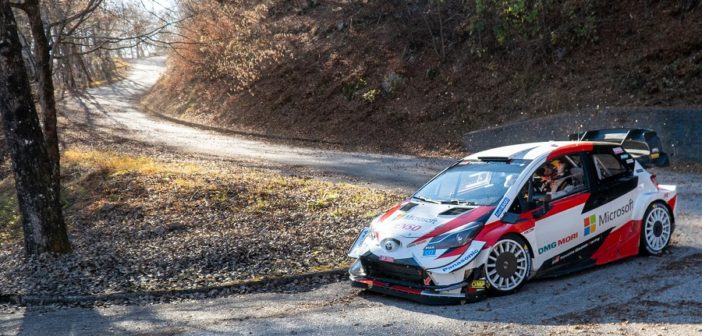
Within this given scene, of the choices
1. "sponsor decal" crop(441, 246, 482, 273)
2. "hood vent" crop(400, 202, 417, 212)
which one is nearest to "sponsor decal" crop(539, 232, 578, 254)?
"sponsor decal" crop(441, 246, 482, 273)

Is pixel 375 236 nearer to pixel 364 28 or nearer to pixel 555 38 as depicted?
pixel 555 38

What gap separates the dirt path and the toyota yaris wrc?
729cm

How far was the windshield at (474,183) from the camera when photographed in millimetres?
7679

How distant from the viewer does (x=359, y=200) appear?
44.6 ft

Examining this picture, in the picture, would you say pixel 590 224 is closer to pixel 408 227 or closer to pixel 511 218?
pixel 511 218

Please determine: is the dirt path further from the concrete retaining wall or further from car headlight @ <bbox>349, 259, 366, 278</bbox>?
car headlight @ <bbox>349, 259, 366, 278</bbox>

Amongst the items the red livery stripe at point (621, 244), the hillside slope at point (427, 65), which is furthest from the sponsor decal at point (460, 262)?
the hillside slope at point (427, 65)

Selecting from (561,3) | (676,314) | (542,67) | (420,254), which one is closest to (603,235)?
(676,314)

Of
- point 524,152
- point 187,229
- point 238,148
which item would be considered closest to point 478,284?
point 524,152

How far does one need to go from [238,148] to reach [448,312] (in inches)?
722

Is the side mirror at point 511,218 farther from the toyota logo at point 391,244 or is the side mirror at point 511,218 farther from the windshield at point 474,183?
the toyota logo at point 391,244

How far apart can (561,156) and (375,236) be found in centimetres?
251

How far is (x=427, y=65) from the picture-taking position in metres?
26.6

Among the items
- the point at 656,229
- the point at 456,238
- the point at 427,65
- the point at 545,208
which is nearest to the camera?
the point at 456,238
